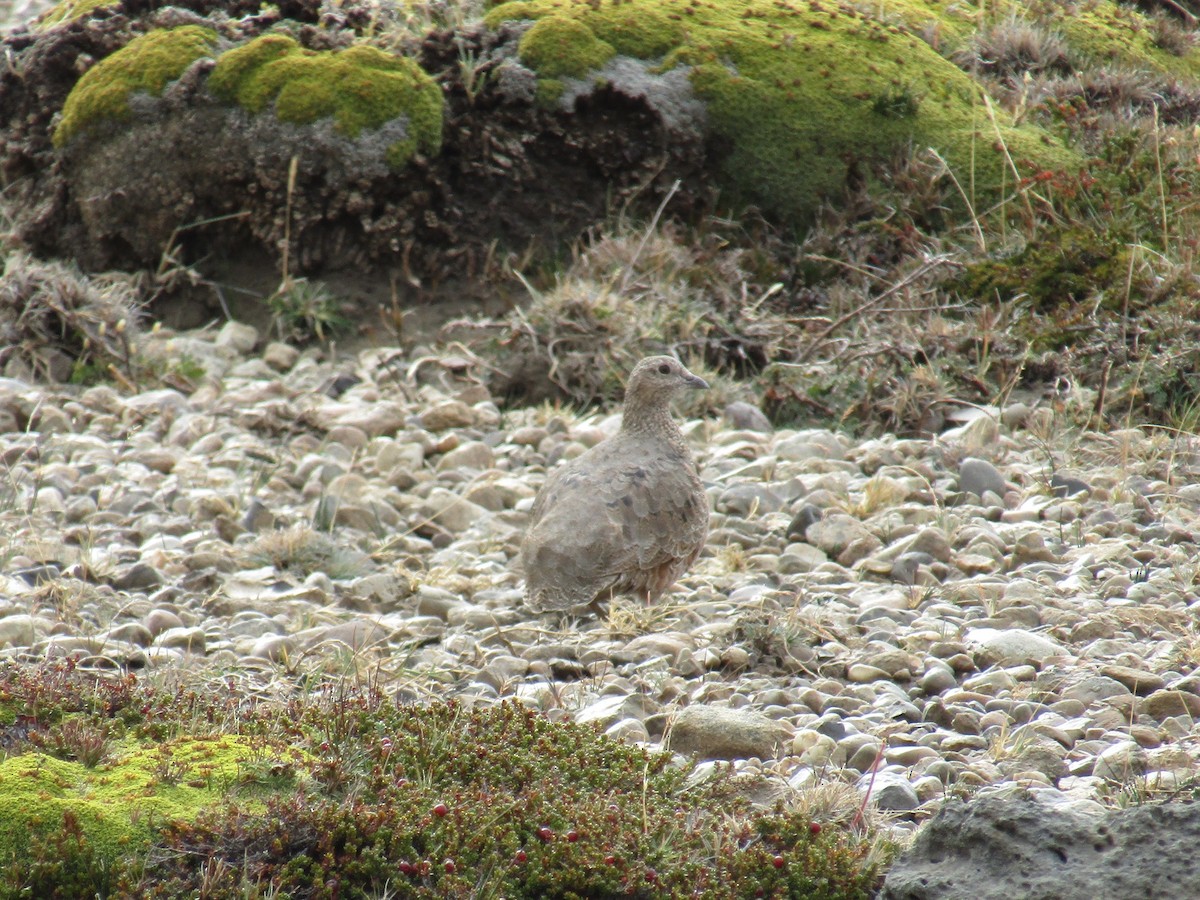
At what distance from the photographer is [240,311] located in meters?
9.80

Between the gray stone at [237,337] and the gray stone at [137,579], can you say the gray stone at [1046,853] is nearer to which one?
the gray stone at [137,579]

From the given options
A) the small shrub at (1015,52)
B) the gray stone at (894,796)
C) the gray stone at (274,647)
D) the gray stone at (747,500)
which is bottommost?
the gray stone at (274,647)

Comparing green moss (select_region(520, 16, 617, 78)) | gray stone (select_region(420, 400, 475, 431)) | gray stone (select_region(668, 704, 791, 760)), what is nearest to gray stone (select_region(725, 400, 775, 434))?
gray stone (select_region(420, 400, 475, 431))

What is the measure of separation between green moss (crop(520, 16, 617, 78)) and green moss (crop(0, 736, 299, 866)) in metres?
6.97

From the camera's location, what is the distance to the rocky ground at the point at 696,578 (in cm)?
418

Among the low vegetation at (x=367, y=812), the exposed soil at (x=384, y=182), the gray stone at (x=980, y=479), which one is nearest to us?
the low vegetation at (x=367, y=812)

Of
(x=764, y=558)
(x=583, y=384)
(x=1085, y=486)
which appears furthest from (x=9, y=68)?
→ (x=1085, y=486)

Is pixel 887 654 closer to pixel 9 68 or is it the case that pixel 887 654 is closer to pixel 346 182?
pixel 346 182

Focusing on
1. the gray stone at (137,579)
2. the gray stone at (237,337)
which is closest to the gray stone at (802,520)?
the gray stone at (137,579)

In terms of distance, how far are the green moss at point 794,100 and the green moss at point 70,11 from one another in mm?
3162

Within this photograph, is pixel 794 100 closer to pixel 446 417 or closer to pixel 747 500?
pixel 446 417

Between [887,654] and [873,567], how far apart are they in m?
1.11

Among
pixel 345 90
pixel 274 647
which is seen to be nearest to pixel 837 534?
pixel 274 647

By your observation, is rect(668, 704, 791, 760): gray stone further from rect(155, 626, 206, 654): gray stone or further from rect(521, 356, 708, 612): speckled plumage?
rect(155, 626, 206, 654): gray stone
